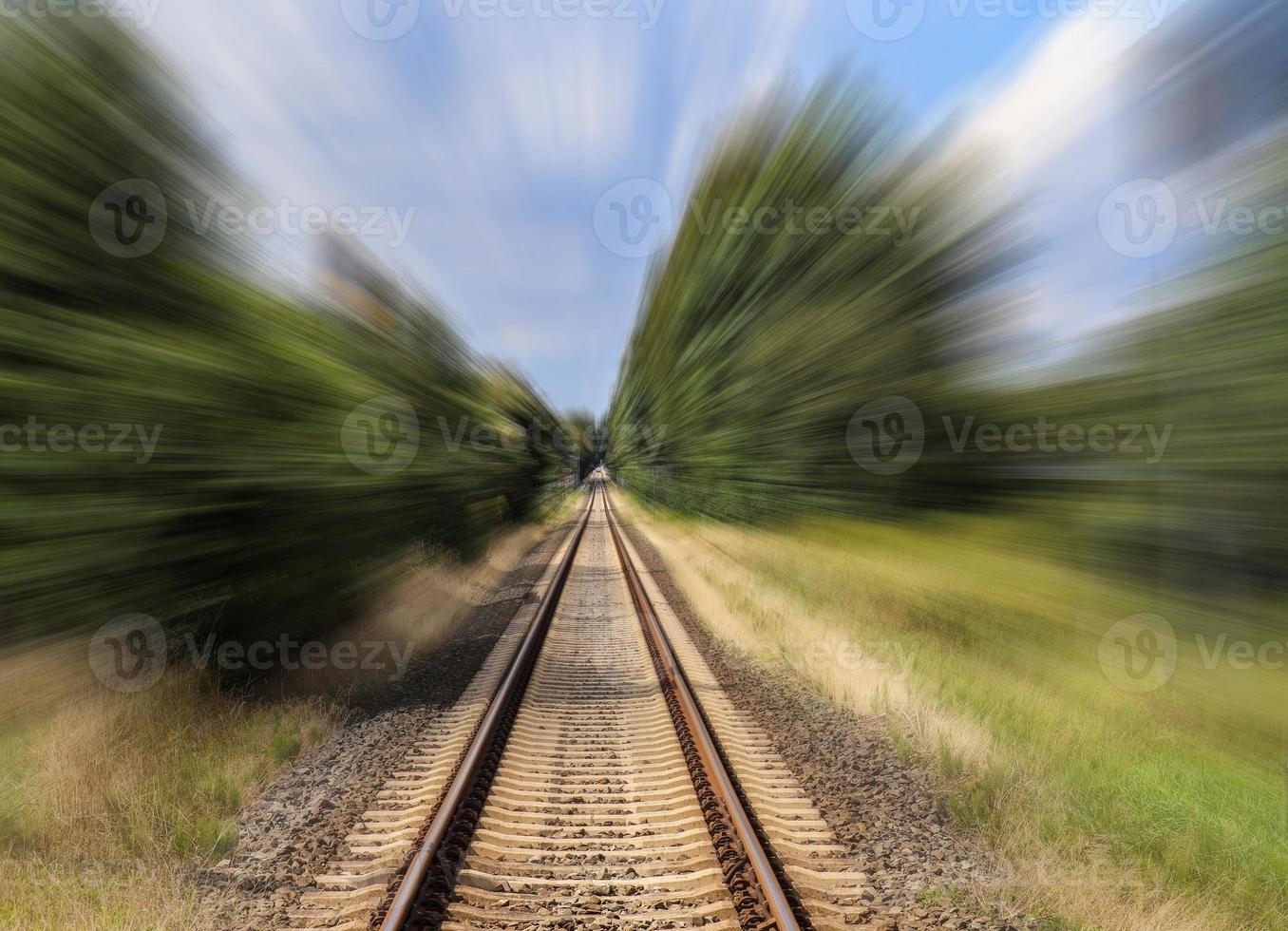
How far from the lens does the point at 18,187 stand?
469 centimetres

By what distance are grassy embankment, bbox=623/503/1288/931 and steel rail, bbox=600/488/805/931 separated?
51.0 inches

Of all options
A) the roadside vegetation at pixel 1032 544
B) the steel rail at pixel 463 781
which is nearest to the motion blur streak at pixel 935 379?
the roadside vegetation at pixel 1032 544

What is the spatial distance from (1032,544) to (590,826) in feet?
23.3

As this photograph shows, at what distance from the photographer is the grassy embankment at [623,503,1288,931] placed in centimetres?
369

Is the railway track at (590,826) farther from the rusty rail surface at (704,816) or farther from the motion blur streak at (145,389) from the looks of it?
the motion blur streak at (145,389)

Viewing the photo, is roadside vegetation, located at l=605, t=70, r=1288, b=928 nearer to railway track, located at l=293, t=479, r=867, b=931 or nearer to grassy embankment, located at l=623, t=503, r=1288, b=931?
grassy embankment, located at l=623, t=503, r=1288, b=931

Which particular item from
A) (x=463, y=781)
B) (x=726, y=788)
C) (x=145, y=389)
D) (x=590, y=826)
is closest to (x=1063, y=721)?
(x=726, y=788)

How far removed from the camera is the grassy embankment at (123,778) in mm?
3449

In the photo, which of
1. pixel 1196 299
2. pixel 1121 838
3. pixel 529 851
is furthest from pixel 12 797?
pixel 1196 299

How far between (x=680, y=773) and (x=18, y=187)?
6.90m

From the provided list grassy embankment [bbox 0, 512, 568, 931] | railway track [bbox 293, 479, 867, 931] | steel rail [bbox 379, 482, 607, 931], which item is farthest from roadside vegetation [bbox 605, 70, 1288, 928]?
grassy embankment [bbox 0, 512, 568, 931]

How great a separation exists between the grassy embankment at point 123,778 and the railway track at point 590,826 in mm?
969

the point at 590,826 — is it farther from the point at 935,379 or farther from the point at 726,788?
the point at 935,379

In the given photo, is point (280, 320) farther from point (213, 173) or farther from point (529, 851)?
point (529, 851)
